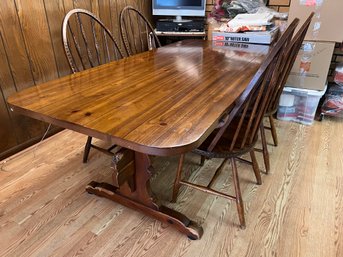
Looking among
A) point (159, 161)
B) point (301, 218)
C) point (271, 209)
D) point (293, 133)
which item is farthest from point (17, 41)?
point (293, 133)

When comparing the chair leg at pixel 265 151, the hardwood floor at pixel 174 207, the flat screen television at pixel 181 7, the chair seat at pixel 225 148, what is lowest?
the hardwood floor at pixel 174 207

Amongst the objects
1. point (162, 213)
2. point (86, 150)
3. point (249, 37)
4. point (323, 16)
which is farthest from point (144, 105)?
point (323, 16)

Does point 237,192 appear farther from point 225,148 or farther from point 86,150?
point 86,150

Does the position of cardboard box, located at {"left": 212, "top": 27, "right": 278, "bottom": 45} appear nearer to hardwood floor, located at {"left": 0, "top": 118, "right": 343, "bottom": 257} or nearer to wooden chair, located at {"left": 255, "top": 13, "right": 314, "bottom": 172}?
→ wooden chair, located at {"left": 255, "top": 13, "right": 314, "bottom": 172}

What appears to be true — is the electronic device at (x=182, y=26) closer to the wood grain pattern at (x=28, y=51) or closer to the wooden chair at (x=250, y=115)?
the wood grain pattern at (x=28, y=51)

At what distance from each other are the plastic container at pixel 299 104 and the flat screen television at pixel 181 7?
119cm

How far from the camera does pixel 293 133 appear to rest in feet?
7.37

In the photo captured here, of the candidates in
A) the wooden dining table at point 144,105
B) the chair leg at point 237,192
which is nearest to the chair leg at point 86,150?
the wooden dining table at point 144,105

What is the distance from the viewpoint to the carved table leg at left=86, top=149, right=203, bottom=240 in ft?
3.91

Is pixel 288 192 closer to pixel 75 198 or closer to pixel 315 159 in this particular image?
pixel 315 159

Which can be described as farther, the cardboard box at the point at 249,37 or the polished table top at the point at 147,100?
the cardboard box at the point at 249,37

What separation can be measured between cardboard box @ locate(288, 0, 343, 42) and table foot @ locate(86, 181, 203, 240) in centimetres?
178

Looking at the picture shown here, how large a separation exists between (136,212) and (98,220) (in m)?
0.20

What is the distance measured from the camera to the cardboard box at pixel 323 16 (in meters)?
1.99
